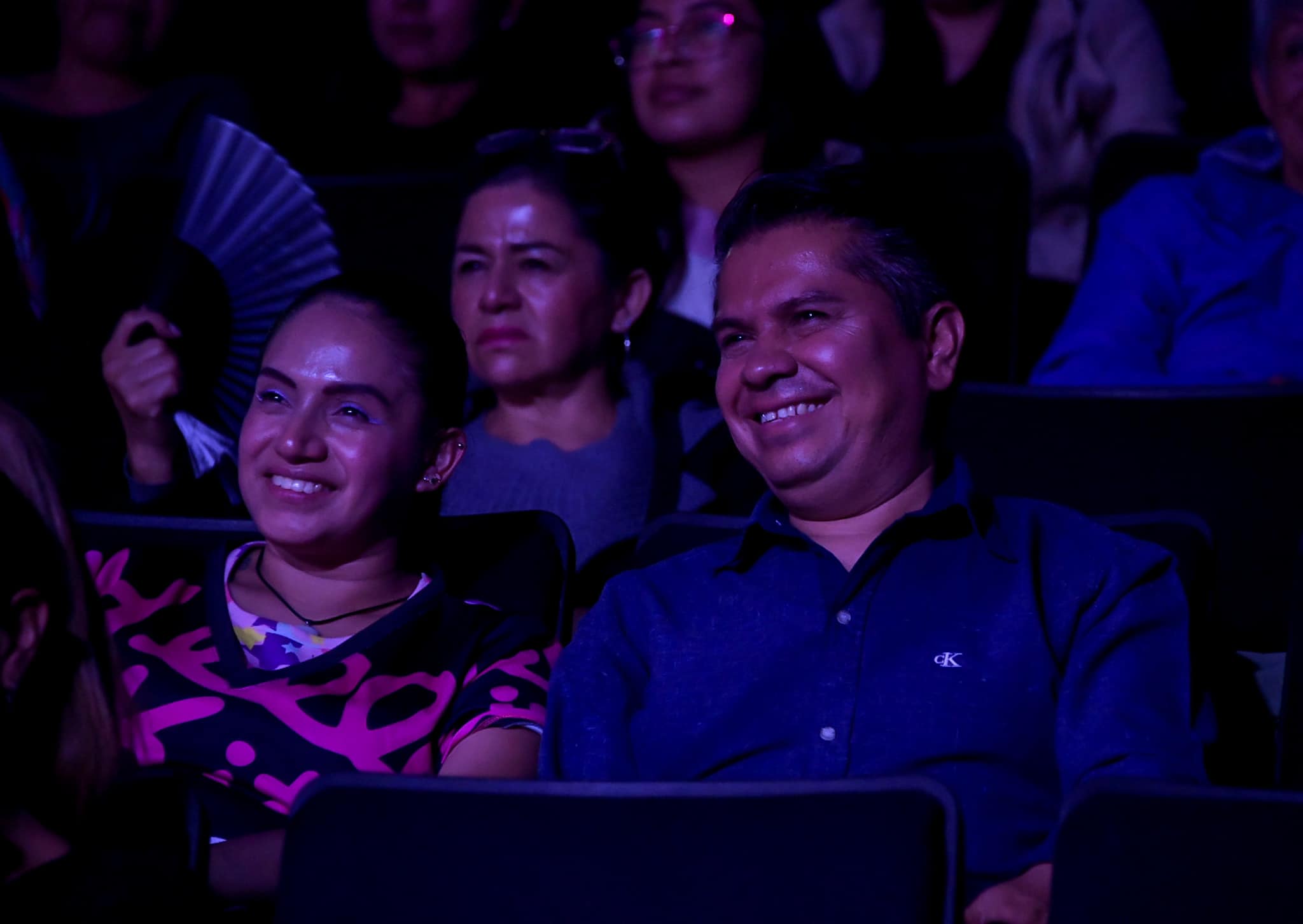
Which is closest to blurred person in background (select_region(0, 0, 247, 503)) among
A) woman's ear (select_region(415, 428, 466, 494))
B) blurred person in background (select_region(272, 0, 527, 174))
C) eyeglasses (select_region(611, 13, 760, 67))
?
blurred person in background (select_region(272, 0, 527, 174))

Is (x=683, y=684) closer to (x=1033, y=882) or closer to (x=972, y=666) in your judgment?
(x=972, y=666)

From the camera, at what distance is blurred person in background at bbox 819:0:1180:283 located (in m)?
2.76

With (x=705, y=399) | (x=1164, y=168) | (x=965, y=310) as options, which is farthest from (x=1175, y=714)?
(x=1164, y=168)

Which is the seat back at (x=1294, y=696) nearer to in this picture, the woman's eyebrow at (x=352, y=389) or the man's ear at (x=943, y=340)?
the man's ear at (x=943, y=340)

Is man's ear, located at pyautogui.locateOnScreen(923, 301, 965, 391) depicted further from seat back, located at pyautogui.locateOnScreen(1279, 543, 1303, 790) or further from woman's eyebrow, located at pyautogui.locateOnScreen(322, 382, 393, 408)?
woman's eyebrow, located at pyautogui.locateOnScreen(322, 382, 393, 408)

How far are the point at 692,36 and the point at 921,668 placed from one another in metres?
1.53

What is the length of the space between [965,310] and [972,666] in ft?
1.64

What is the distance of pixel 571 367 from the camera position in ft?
7.17

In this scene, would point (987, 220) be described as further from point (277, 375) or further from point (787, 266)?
point (277, 375)

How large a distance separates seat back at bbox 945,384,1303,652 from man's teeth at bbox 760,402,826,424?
0.37 metres

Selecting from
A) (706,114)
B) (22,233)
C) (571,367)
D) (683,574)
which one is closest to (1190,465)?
(683,574)

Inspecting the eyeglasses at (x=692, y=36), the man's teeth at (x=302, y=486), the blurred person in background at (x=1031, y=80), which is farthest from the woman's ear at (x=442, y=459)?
the blurred person in background at (x=1031, y=80)

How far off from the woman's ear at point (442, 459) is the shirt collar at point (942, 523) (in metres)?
0.37

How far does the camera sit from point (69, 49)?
9.29 ft
